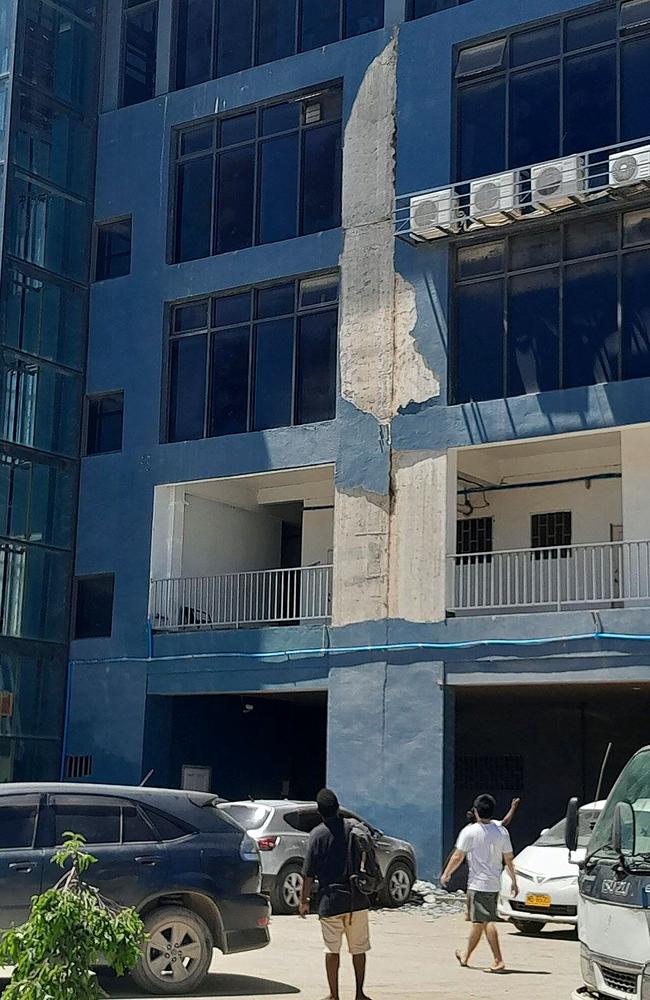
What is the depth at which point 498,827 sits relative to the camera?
574 inches

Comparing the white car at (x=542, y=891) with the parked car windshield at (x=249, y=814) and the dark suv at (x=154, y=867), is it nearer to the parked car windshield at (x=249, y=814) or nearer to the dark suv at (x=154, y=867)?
the parked car windshield at (x=249, y=814)

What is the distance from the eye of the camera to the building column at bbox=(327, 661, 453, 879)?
914 inches

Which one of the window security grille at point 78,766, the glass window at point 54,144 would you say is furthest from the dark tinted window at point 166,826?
the glass window at point 54,144

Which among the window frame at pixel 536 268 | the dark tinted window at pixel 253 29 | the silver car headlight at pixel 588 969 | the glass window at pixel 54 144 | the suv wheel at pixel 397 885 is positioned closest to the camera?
the silver car headlight at pixel 588 969

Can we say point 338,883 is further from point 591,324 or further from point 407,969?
point 591,324

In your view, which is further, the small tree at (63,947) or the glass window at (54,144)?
the glass window at (54,144)

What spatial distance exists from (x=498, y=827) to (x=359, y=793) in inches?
378

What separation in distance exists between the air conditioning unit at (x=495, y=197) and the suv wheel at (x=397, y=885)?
10.5m

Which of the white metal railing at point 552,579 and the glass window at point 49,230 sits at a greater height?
the glass window at point 49,230

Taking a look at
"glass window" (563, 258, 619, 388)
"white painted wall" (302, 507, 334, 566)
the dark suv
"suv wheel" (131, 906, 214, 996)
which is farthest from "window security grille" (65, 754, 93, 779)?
"suv wheel" (131, 906, 214, 996)

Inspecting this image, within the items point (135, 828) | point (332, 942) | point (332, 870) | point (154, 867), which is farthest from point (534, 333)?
point (332, 942)

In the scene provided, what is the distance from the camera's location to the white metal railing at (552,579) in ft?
74.6

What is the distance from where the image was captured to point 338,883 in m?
11.8

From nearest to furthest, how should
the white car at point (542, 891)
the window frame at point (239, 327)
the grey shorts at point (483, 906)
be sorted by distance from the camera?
the grey shorts at point (483, 906), the white car at point (542, 891), the window frame at point (239, 327)
